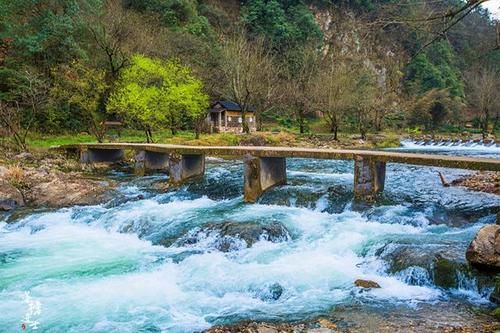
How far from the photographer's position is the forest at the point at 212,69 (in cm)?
2808

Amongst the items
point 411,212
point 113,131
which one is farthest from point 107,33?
point 411,212

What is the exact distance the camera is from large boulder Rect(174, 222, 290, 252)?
1034 cm

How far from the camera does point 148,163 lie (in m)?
20.7

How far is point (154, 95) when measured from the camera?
28.4 m

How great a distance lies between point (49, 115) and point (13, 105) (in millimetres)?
2423

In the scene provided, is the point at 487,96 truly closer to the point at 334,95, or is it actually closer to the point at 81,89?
the point at 334,95

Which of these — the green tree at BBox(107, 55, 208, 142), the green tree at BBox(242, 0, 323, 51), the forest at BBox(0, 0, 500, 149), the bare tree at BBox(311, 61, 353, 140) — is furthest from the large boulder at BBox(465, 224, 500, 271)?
the green tree at BBox(242, 0, 323, 51)

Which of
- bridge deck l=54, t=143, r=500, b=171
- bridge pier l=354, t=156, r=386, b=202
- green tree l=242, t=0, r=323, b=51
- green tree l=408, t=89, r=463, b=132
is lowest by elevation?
bridge pier l=354, t=156, r=386, b=202

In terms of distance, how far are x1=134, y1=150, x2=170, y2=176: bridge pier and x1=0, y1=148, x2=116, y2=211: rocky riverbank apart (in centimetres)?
203

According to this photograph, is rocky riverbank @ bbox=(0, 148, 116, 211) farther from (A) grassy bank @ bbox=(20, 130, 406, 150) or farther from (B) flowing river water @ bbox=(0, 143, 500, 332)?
(A) grassy bank @ bbox=(20, 130, 406, 150)

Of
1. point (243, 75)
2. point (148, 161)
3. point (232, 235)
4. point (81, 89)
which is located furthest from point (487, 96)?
point (232, 235)

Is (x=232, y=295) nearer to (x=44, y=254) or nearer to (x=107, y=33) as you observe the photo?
(x=44, y=254)

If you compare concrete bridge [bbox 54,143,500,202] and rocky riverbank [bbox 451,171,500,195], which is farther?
rocky riverbank [bbox 451,171,500,195]

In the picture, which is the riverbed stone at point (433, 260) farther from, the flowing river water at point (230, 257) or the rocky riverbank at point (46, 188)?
the rocky riverbank at point (46, 188)
